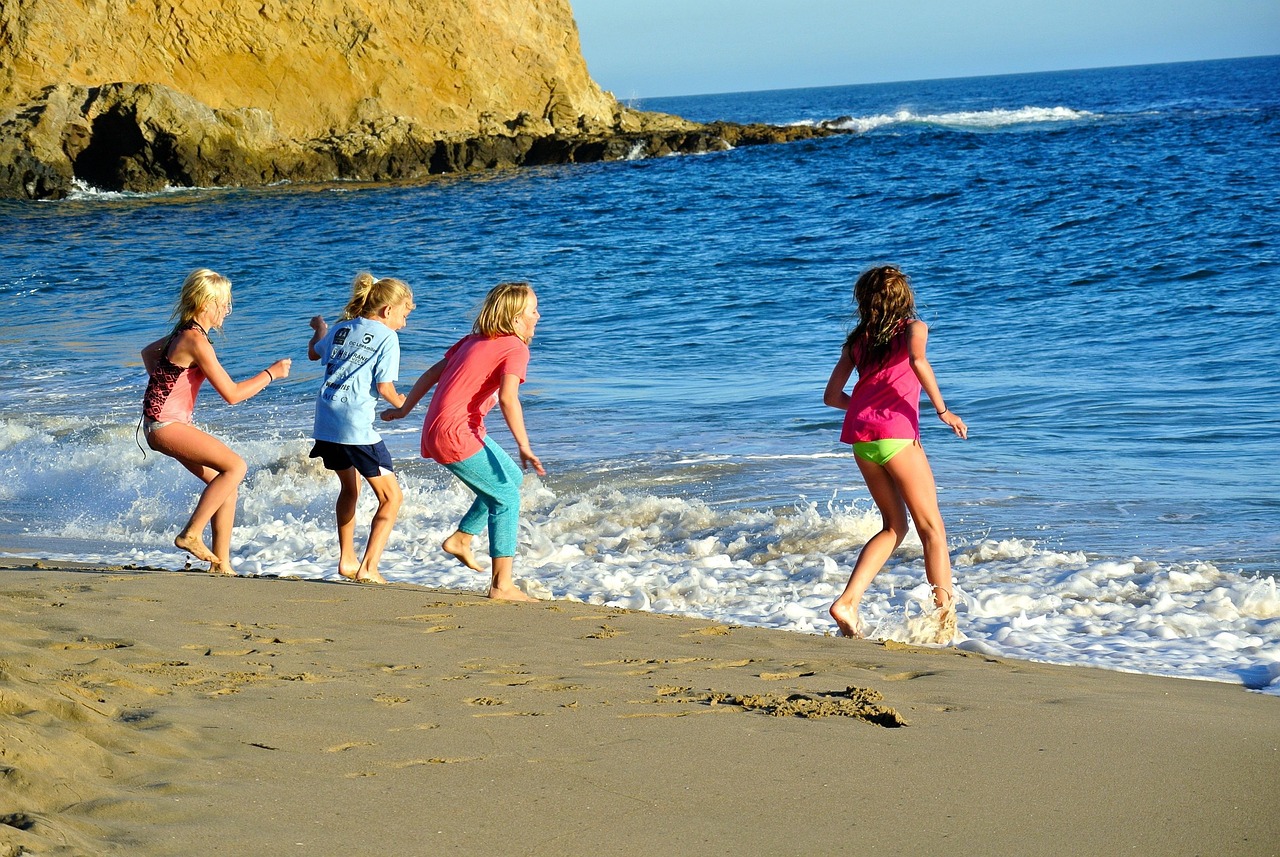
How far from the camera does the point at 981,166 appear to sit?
1287 inches

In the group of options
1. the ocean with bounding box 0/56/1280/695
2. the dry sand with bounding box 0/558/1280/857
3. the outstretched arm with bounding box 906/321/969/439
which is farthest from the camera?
the ocean with bounding box 0/56/1280/695

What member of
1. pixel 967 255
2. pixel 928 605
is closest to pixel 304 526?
pixel 928 605

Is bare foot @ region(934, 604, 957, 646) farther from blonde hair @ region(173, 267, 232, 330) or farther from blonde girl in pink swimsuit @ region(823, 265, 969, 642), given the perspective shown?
blonde hair @ region(173, 267, 232, 330)

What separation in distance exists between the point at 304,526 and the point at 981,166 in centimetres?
2905

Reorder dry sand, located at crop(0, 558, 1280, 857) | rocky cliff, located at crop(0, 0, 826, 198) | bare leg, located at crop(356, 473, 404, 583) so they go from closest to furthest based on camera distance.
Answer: dry sand, located at crop(0, 558, 1280, 857)
bare leg, located at crop(356, 473, 404, 583)
rocky cliff, located at crop(0, 0, 826, 198)

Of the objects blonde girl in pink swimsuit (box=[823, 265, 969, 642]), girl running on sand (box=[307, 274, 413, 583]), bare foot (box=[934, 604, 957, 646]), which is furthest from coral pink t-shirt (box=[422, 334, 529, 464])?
bare foot (box=[934, 604, 957, 646])

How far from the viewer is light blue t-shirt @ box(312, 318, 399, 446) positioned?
5.45 m

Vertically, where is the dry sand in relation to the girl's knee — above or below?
below

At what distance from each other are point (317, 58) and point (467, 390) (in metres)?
43.3

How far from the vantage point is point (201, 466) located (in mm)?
5578

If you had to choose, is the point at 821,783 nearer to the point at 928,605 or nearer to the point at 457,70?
the point at 928,605

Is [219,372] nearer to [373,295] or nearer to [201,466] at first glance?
[201,466]

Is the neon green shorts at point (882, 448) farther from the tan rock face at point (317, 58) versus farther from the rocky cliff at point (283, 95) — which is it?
the tan rock face at point (317, 58)

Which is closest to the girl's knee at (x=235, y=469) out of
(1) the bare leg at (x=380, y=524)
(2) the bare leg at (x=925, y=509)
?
→ (1) the bare leg at (x=380, y=524)
